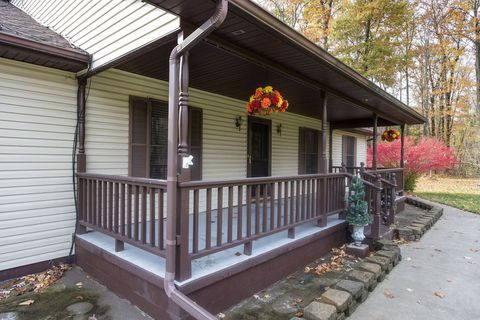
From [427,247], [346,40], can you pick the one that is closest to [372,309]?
[427,247]

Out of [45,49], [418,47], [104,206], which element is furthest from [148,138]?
[418,47]

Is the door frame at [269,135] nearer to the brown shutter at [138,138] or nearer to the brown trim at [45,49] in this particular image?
the brown shutter at [138,138]

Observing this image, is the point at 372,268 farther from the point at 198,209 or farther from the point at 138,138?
the point at 138,138

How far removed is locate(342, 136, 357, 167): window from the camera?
11.3 meters

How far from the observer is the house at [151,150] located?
104 inches

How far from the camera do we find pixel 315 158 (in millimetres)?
9242

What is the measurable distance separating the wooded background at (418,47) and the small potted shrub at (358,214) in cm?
1004

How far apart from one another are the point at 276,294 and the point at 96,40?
12.6 feet

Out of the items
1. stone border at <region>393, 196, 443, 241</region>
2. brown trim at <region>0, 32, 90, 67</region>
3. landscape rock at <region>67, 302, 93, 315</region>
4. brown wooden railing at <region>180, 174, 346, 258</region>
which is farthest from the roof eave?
stone border at <region>393, 196, 443, 241</region>

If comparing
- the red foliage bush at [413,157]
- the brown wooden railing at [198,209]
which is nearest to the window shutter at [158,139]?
the brown wooden railing at [198,209]

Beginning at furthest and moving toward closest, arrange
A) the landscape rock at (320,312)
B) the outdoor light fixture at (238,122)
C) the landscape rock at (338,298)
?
1. the outdoor light fixture at (238,122)
2. the landscape rock at (338,298)
3. the landscape rock at (320,312)

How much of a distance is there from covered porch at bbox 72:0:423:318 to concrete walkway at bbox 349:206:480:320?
2.97 ft

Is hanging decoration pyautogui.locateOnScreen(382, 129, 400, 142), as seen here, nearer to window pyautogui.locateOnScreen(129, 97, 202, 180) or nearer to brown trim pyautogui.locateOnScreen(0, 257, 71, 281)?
window pyautogui.locateOnScreen(129, 97, 202, 180)

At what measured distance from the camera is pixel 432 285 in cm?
366
